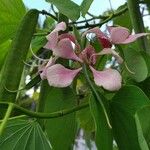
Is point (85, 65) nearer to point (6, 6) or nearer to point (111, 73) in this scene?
point (111, 73)

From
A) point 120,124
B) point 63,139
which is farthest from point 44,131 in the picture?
point 120,124

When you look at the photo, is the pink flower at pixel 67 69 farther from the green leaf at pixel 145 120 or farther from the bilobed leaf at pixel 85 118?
the bilobed leaf at pixel 85 118

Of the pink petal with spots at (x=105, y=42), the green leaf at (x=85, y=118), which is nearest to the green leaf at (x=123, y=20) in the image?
the green leaf at (x=85, y=118)

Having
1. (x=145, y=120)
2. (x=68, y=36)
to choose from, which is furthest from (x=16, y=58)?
(x=145, y=120)

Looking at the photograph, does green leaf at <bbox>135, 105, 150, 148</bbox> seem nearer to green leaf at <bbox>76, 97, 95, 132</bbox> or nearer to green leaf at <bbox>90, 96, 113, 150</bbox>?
green leaf at <bbox>90, 96, 113, 150</bbox>

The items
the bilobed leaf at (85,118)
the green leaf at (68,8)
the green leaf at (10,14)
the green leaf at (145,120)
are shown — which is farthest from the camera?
the bilobed leaf at (85,118)

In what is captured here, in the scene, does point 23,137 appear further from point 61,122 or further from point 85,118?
point 85,118
